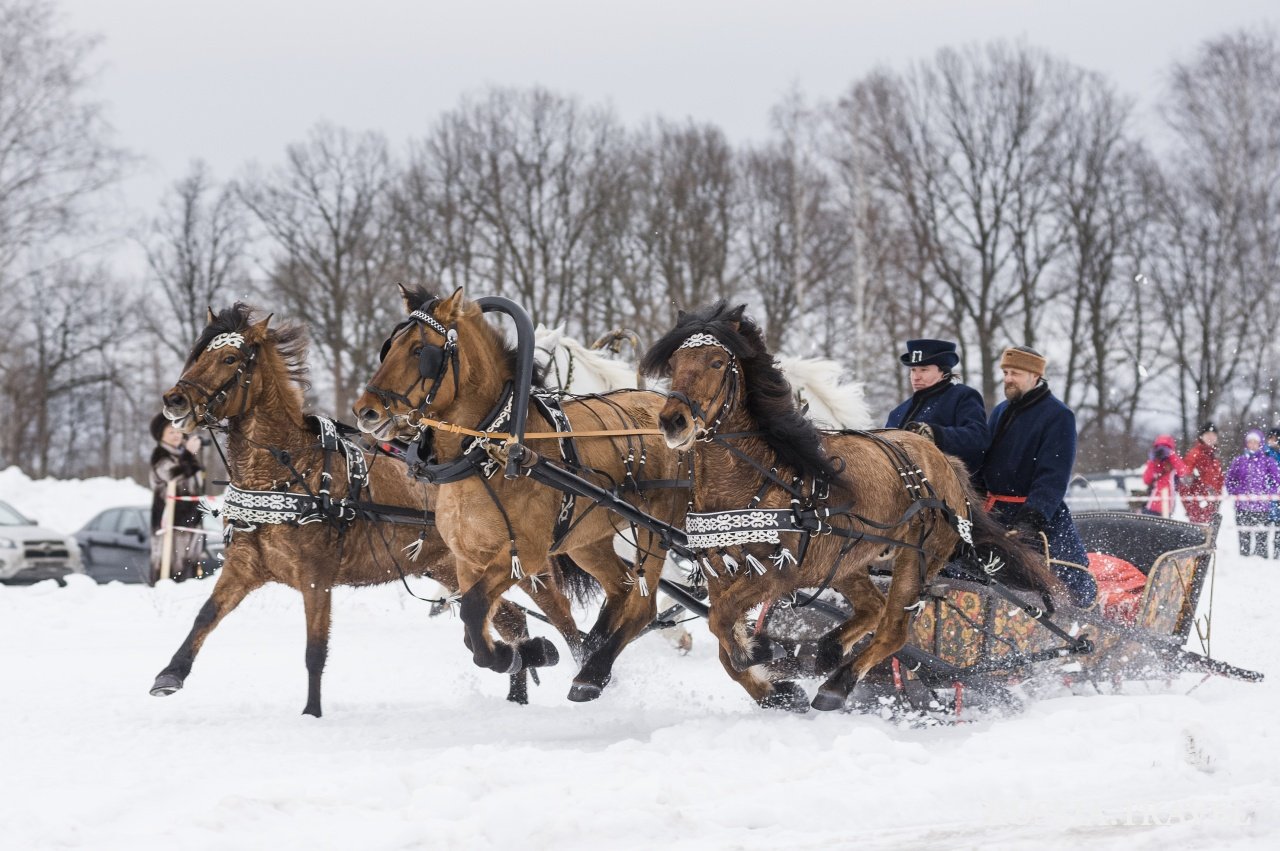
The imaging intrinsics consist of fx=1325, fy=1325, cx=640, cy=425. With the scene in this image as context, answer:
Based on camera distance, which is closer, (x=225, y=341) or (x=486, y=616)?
(x=486, y=616)

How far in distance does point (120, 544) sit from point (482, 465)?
39.7 feet

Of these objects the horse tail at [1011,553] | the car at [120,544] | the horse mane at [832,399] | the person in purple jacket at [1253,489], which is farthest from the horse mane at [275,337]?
the person in purple jacket at [1253,489]

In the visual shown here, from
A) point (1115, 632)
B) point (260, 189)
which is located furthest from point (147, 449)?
point (1115, 632)

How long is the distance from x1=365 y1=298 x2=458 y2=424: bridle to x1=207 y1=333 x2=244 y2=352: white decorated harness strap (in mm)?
1016

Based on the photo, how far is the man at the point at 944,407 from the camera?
705cm

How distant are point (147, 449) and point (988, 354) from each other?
31.2 metres

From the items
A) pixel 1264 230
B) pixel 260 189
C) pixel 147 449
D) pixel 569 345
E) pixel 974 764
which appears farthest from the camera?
A: pixel 147 449

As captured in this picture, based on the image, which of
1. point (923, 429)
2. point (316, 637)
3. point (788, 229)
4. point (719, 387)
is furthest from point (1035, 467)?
point (788, 229)

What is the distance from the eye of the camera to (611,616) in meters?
6.82

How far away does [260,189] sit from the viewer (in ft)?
103

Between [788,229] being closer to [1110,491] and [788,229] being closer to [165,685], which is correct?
[1110,491]

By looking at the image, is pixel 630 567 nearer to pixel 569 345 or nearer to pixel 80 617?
pixel 569 345

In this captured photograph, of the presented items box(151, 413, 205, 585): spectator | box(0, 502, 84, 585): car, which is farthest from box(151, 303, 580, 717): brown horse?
box(0, 502, 84, 585): car

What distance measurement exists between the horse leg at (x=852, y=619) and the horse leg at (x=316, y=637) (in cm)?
247
